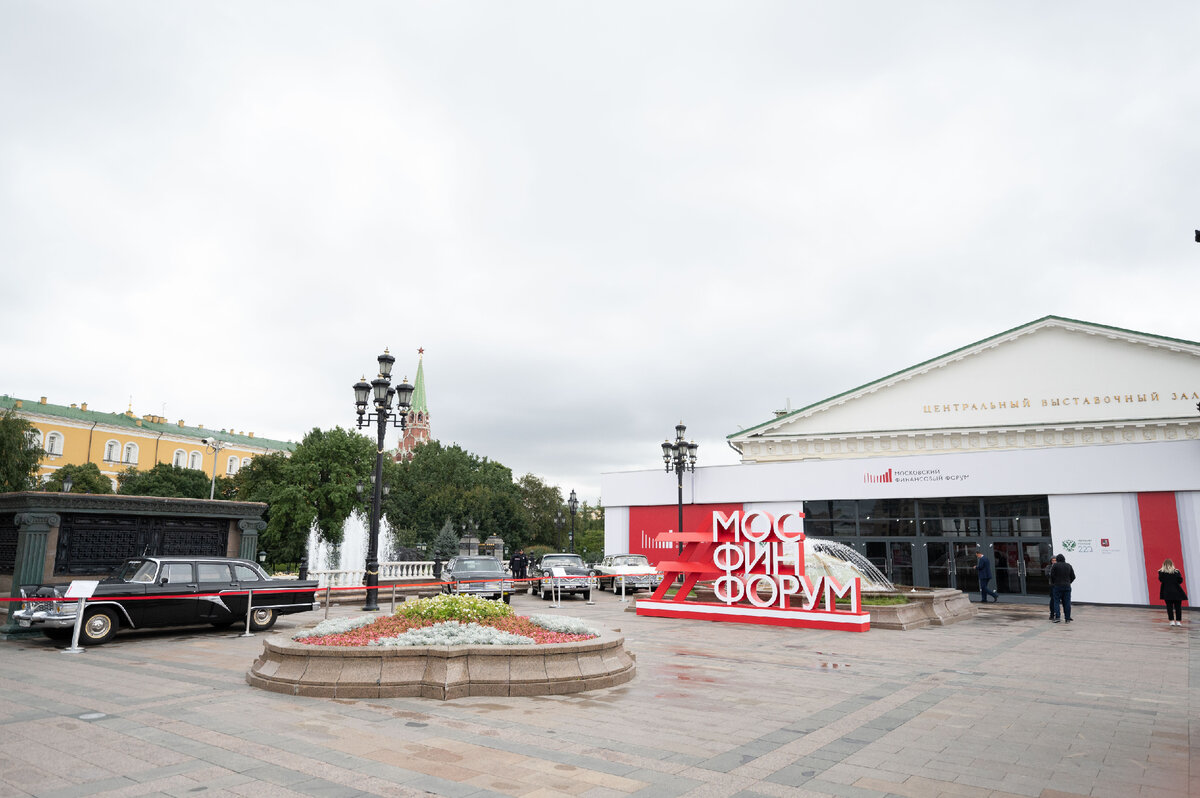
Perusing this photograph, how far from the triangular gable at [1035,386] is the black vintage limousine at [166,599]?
75.7 ft

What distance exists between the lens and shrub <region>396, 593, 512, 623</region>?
9867 millimetres

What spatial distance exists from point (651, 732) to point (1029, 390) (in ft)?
90.6

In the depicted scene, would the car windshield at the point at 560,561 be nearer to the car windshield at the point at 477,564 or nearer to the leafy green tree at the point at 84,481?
the car windshield at the point at 477,564

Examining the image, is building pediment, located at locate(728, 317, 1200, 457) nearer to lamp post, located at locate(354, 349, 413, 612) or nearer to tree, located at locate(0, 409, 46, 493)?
lamp post, located at locate(354, 349, 413, 612)

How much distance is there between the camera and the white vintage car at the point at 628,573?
27.2 meters

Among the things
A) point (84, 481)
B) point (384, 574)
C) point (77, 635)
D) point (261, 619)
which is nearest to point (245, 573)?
point (261, 619)

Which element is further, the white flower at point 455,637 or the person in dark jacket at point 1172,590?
the person in dark jacket at point 1172,590

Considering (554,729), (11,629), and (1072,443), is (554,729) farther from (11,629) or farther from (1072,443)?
(1072,443)

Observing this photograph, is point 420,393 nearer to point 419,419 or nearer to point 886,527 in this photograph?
point 419,419

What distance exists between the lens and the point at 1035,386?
1125 inches

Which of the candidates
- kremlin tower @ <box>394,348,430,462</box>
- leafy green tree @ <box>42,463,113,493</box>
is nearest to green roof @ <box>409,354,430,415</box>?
kremlin tower @ <box>394,348,430,462</box>

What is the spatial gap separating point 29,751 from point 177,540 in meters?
12.1

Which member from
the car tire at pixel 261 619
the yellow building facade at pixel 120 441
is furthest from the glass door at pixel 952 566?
the yellow building facade at pixel 120 441

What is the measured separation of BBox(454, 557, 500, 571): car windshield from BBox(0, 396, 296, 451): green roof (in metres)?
56.5
